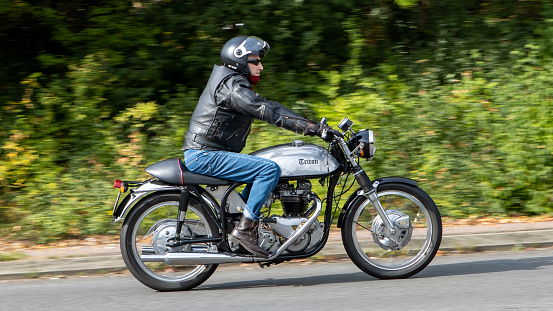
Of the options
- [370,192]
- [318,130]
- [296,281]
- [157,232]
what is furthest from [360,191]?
[157,232]

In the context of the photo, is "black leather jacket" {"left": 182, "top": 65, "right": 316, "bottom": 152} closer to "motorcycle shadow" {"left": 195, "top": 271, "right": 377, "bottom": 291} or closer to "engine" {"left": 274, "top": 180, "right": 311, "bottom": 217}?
"engine" {"left": 274, "top": 180, "right": 311, "bottom": 217}

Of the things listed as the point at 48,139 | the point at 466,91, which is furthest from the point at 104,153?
the point at 466,91

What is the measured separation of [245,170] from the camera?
555cm

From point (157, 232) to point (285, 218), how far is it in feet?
3.42

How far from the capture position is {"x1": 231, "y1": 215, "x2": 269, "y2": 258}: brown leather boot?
5.54 meters

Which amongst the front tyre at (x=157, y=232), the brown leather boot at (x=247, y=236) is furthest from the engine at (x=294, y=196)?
the front tyre at (x=157, y=232)

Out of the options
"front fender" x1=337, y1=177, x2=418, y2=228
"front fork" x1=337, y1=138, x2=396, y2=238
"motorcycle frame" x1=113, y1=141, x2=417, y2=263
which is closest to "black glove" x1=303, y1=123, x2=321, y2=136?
"motorcycle frame" x1=113, y1=141, x2=417, y2=263

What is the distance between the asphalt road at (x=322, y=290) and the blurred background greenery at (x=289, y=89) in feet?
6.42

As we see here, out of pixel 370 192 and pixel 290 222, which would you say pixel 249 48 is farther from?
pixel 370 192

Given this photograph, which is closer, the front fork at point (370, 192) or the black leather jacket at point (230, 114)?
the black leather jacket at point (230, 114)

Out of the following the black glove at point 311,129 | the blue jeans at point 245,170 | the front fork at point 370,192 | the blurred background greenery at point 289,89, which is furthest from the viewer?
the blurred background greenery at point 289,89

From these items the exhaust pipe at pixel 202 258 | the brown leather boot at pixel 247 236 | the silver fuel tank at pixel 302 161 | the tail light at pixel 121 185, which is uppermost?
the silver fuel tank at pixel 302 161

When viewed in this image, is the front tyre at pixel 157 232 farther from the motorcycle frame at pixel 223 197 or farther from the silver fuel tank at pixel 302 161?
the silver fuel tank at pixel 302 161

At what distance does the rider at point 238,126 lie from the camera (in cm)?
543
